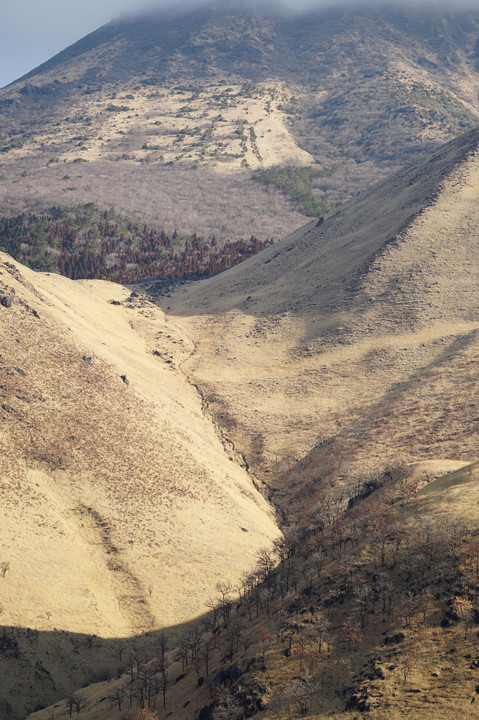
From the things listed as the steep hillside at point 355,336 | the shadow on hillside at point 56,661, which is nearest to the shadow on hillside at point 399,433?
the steep hillside at point 355,336

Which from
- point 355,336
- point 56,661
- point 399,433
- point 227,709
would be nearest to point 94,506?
point 56,661

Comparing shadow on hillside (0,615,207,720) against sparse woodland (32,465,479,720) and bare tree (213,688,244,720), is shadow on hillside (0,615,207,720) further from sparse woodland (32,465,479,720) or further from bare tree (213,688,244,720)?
bare tree (213,688,244,720)

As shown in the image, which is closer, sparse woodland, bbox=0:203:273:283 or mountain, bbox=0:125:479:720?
mountain, bbox=0:125:479:720

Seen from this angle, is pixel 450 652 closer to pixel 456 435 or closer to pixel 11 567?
pixel 11 567

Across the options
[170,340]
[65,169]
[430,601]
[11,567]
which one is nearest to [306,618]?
[430,601]

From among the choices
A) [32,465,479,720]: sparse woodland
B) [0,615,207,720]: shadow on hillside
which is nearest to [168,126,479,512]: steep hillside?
[32,465,479,720]: sparse woodland
